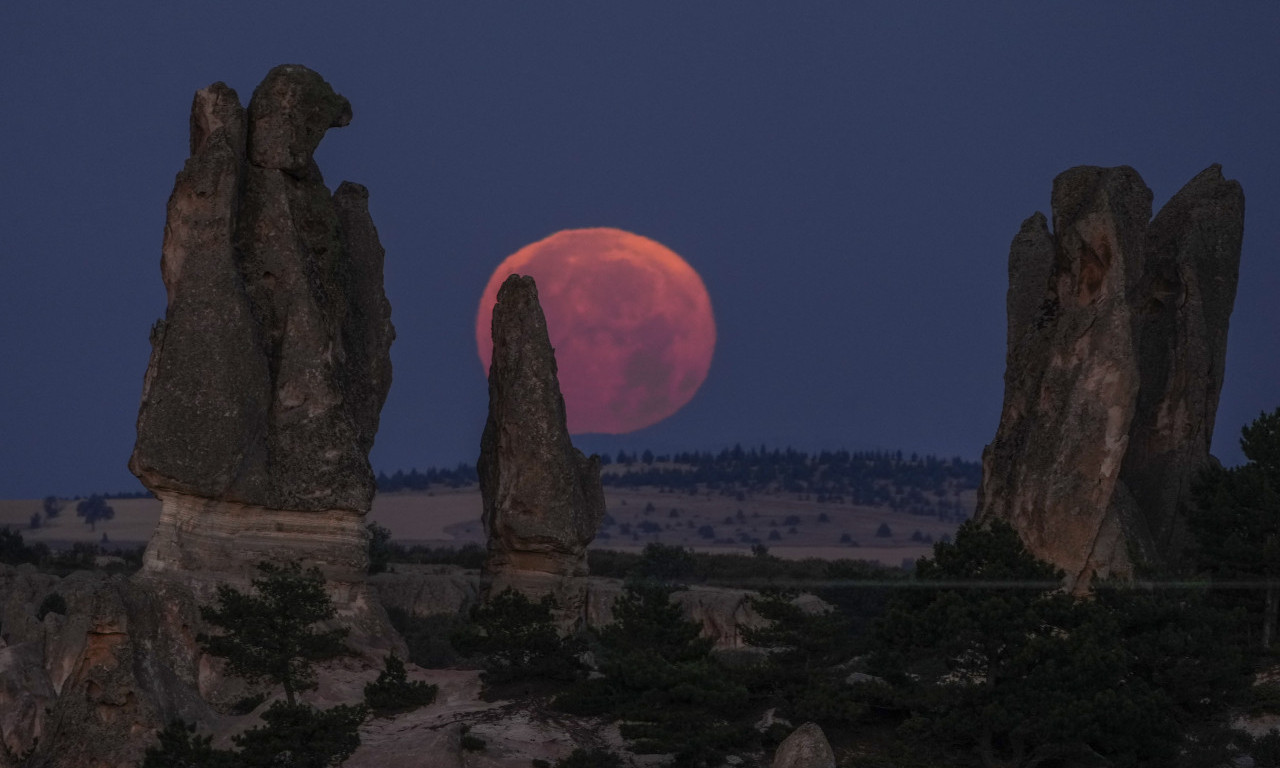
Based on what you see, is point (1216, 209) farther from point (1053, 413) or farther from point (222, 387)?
point (222, 387)

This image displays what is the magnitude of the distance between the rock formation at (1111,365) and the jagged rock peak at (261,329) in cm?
1832

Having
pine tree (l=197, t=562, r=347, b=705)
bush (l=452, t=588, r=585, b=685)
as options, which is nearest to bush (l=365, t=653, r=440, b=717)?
pine tree (l=197, t=562, r=347, b=705)

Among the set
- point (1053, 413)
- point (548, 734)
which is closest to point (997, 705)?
point (548, 734)

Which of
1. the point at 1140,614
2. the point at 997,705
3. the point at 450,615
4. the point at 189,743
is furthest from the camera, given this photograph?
the point at 450,615

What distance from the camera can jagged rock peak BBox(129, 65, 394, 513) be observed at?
1949 inches

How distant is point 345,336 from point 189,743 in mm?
20362

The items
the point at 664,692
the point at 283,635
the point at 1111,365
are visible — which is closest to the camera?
the point at 664,692

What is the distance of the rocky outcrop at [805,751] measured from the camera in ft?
115

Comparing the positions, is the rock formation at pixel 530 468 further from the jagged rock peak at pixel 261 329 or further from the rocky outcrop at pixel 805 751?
the rocky outcrop at pixel 805 751

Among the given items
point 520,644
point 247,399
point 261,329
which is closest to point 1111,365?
point 520,644

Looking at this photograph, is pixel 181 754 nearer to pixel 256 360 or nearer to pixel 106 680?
pixel 106 680

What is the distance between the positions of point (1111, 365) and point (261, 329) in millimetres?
22891

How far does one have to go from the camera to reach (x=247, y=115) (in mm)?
53469

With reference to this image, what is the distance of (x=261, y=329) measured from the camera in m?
51.4
